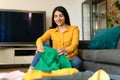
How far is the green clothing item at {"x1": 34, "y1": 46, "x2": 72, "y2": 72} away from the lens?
205 cm

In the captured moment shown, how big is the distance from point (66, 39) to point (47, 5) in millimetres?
3253

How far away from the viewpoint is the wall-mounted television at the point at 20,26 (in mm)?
5031

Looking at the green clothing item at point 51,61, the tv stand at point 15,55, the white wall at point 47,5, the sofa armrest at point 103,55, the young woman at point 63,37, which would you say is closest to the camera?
the sofa armrest at point 103,55

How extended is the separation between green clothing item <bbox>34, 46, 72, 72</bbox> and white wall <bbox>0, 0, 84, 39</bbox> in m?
3.34

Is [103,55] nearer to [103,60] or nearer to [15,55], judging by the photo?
[103,60]

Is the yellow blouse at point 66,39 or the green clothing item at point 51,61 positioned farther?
the yellow blouse at point 66,39

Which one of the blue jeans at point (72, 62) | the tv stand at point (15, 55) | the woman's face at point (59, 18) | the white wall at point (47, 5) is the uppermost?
the white wall at point (47, 5)

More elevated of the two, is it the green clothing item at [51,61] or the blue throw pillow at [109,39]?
the blue throw pillow at [109,39]

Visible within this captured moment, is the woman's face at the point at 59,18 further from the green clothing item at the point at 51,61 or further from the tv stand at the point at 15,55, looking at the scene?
the tv stand at the point at 15,55

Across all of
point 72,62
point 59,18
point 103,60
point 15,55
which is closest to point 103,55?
point 103,60

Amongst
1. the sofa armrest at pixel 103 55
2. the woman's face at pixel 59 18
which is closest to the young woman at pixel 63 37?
the woman's face at pixel 59 18

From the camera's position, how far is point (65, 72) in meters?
1.80

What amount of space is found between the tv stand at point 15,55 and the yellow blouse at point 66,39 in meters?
2.74

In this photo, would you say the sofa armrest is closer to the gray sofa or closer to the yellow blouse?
the gray sofa
